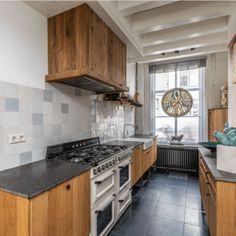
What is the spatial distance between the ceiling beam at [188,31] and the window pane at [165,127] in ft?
7.56

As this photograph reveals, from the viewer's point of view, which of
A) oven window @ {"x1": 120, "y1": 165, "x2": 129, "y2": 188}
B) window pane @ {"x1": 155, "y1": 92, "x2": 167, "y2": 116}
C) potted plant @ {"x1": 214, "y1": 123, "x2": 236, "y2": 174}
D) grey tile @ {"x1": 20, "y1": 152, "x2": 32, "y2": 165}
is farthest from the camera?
window pane @ {"x1": 155, "y1": 92, "x2": 167, "y2": 116}

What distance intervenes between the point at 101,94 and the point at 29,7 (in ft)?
5.01

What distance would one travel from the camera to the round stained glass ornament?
168 inches

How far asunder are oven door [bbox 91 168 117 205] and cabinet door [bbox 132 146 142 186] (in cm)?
74

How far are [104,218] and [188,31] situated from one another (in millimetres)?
2883

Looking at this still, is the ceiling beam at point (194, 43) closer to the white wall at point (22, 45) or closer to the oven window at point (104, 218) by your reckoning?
the white wall at point (22, 45)

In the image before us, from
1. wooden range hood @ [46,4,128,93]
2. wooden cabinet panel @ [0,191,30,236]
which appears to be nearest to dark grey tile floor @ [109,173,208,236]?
wooden cabinet panel @ [0,191,30,236]

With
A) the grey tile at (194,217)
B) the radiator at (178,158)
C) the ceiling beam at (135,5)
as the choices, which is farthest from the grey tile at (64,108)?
the radiator at (178,158)

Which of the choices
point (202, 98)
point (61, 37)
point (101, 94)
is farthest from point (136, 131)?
point (61, 37)

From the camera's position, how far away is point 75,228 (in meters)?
1.35

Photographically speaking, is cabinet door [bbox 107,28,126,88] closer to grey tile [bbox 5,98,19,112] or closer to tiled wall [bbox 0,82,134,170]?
tiled wall [bbox 0,82,134,170]

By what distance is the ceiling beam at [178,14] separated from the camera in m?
2.02

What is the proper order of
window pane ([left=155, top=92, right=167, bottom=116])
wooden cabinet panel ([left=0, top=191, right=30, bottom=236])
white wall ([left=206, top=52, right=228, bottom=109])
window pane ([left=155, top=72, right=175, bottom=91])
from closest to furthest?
wooden cabinet panel ([left=0, top=191, right=30, bottom=236])
white wall ([left=206, top=52, right=228, bottom=109])
window pane ([left=155, top=72, right=175, bottom=91])
window pane ([left=155, top=92, right=167, bottom=116])

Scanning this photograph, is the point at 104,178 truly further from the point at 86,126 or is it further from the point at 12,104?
the point at 12,104
